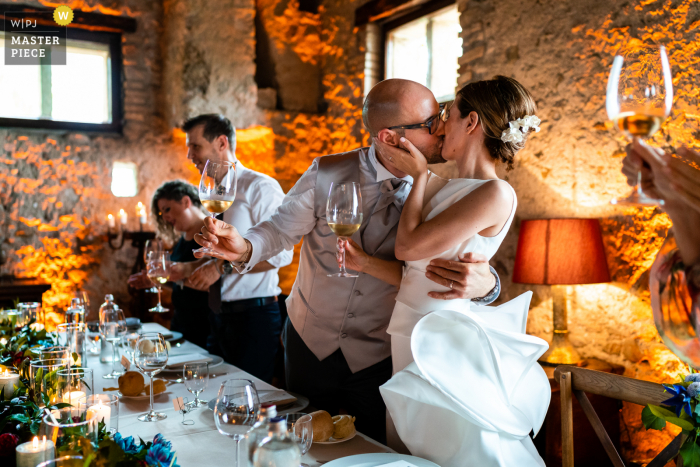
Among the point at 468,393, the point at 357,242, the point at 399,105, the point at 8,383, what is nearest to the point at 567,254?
the point at 357,242

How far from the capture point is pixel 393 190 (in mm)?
1934

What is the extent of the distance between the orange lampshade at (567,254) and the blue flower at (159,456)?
7.44 ft

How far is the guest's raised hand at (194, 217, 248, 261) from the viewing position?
1728mm

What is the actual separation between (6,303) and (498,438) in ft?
13.9

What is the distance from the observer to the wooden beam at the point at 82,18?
5023mm

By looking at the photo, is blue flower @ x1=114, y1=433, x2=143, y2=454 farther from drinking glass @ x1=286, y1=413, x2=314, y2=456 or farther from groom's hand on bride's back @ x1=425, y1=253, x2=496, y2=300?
groom's hand on bride's back @ x1=425, y1=253, x2=496, y2=300

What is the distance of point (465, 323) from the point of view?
1416mm

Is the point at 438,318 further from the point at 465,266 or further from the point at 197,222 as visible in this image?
the point at 197,222

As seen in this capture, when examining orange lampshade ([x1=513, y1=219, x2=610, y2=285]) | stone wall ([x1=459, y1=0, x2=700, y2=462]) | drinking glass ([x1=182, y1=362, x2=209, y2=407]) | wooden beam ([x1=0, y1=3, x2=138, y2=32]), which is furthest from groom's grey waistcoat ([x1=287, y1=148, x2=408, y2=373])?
wooden beam ([x1=0, y1=3, x2=138, y2=32])

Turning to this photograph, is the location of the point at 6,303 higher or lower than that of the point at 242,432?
lower

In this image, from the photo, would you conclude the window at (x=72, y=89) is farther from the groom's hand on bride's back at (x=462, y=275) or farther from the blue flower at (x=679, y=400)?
the blue flower at (x=679, y=400)

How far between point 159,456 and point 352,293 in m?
1.02

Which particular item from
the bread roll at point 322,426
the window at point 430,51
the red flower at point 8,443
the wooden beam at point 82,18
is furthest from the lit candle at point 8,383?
the wooden beam at point 82,18

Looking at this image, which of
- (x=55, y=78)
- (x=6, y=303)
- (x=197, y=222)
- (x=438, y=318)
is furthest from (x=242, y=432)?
(x=55, y=78)
